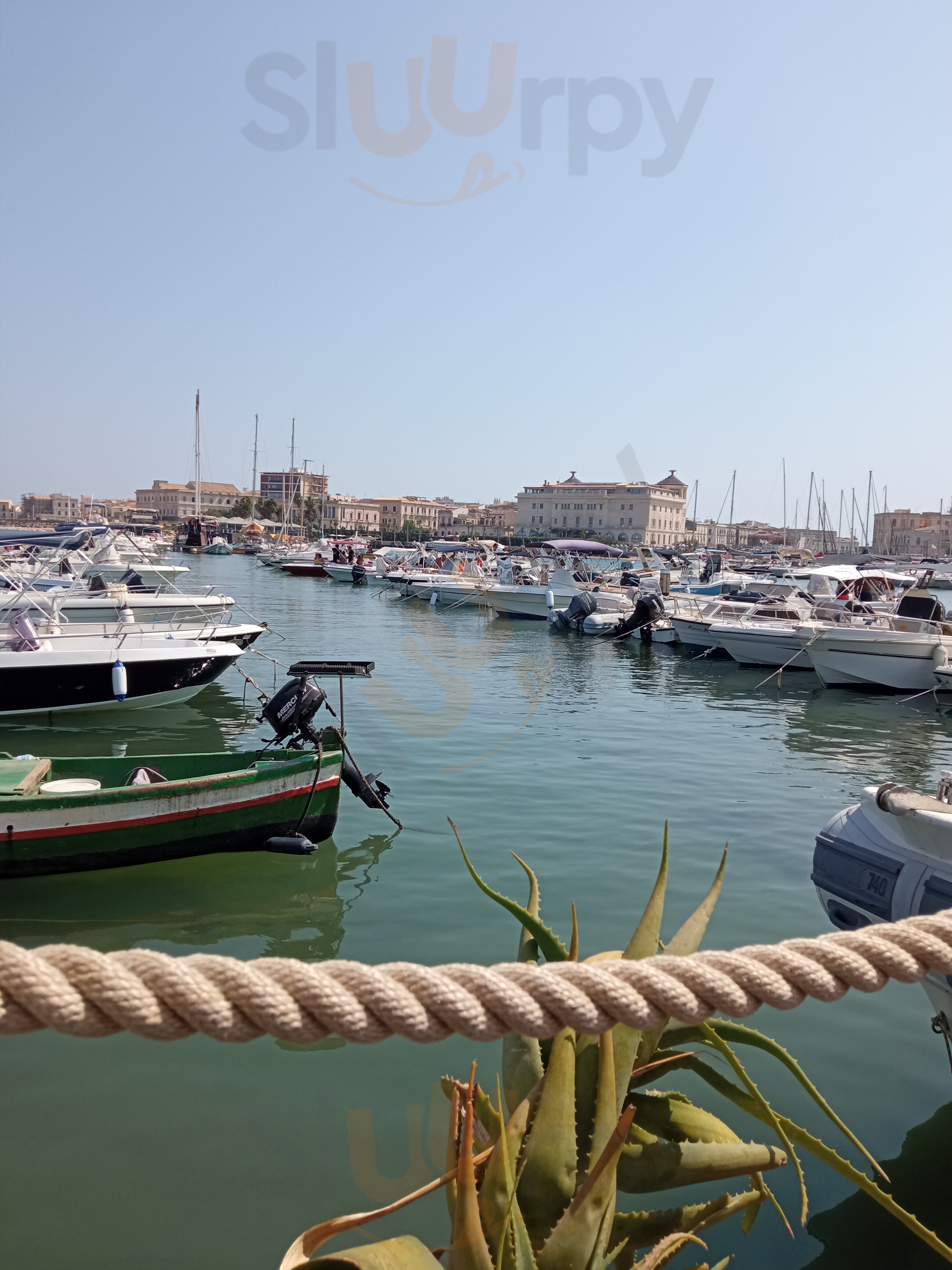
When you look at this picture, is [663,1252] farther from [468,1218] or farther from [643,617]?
[643,617]

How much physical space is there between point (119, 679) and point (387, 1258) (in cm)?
1421

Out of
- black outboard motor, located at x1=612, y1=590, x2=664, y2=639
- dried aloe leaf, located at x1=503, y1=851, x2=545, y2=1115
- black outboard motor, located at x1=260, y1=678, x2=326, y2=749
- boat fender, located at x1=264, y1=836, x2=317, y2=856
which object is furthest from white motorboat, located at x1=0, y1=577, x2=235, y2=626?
dried aloe leaf, located at x1=503, y1=851, x2=545, y2=1115

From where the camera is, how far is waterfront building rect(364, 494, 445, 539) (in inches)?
7426

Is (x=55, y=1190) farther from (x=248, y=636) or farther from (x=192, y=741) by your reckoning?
(x=248, y=636)

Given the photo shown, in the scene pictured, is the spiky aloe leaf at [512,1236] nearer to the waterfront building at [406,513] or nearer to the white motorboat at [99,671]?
the white motorboat at [99,671]

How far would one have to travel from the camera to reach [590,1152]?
2.48 m

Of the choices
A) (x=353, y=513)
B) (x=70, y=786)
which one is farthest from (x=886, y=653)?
(x=353, y=513)

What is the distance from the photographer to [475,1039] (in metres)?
1.66

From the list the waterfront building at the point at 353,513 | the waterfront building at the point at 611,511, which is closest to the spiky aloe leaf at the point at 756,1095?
the waterfront building at the point at 611,511

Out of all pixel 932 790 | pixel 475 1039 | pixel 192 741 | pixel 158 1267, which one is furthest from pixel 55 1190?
pixel 932 790

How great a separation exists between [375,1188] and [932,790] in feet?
35.4

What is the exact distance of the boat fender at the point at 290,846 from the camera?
8.53 metres

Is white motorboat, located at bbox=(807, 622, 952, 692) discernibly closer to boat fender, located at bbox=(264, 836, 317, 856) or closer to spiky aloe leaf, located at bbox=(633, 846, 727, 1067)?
boat fender, located at bbox=(264, 836, 317, 856)

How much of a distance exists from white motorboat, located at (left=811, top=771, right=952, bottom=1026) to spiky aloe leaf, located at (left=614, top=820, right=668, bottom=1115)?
2292 mm
